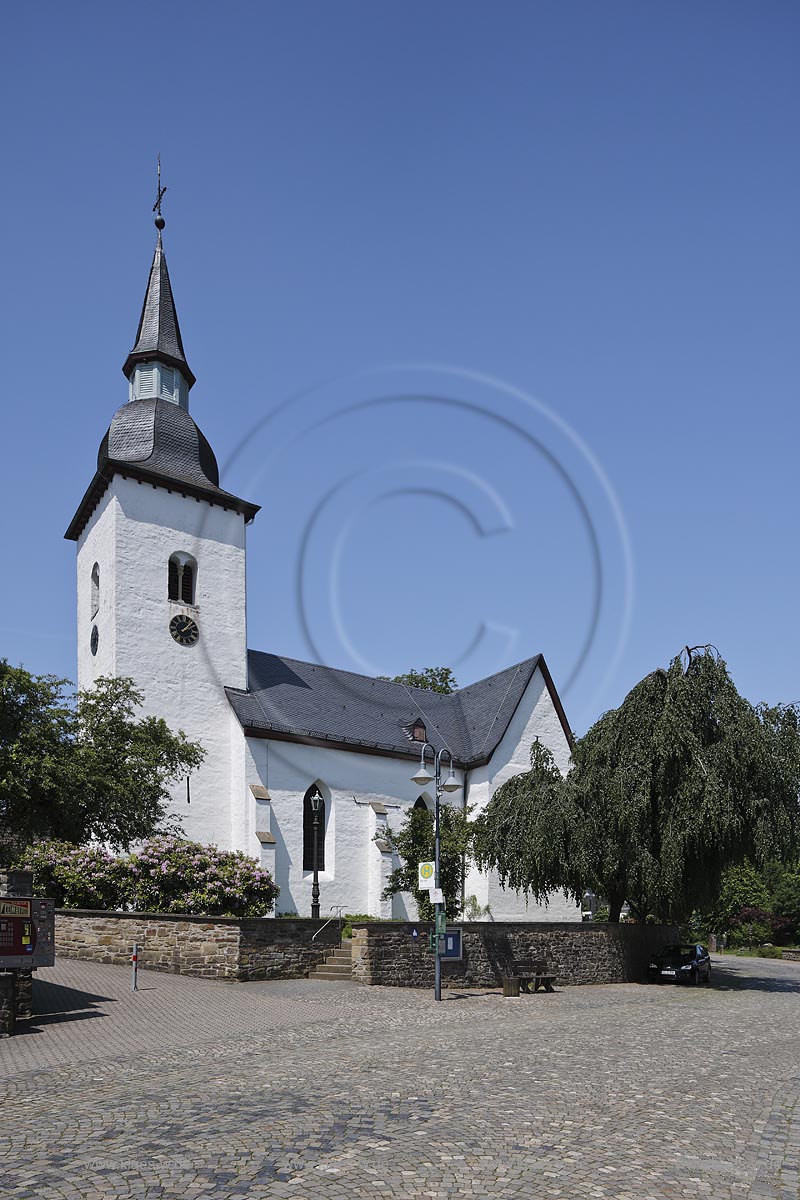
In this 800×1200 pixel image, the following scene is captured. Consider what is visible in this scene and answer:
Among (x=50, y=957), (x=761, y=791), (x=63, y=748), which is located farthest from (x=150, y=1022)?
(x=761, y=791)

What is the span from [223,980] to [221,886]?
5.79 m

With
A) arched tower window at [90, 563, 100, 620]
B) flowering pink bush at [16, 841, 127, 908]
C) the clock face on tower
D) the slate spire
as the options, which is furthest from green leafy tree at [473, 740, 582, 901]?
the slate spire

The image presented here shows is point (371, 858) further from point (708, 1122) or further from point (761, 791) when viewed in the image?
point (708, 1122)

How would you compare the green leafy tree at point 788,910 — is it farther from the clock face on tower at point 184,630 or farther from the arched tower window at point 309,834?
the clock face on tower at point 184,630

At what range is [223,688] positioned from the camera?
35531 mm

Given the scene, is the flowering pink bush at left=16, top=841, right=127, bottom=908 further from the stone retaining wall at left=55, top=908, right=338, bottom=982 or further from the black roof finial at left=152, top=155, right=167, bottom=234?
the black roof finial at left=152, top=155, right=167, bottom=234

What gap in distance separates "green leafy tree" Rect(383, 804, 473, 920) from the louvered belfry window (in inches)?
452

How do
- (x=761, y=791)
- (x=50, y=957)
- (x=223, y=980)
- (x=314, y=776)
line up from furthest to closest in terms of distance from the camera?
(x=314, y=776), (x=761, y=791), (x=223, y=980), (x=50, y=957)

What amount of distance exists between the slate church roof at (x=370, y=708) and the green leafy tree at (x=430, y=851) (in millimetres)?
3096

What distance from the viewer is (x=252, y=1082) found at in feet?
31.5

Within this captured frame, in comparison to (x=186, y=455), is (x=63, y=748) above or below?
below

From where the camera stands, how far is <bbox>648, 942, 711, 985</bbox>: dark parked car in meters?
25.1

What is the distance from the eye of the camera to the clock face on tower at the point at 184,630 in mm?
35312

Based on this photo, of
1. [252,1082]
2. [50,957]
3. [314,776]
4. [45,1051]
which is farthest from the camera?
[314,776]
